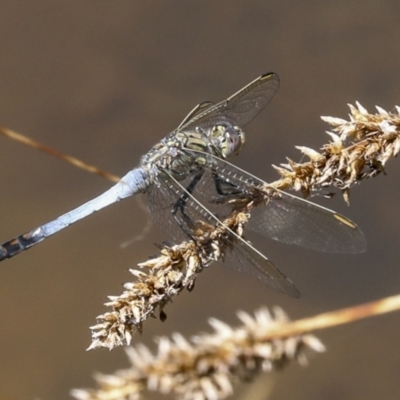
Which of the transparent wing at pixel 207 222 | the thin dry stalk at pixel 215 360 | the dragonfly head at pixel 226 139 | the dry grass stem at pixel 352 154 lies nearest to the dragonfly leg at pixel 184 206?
the transparent wing at pixel 207 222

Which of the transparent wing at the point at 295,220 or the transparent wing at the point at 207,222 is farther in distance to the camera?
the transparent wing at the point at 295,220

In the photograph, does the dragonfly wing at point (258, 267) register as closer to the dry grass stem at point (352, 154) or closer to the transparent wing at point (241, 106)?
the dry grass stem at point (352, 154)

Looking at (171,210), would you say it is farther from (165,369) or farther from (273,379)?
(165,369)

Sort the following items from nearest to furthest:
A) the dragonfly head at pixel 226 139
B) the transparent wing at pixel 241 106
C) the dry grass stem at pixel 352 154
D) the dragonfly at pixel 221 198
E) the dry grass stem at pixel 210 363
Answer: the dry grass stem at pixel 210 363 → the dry grass stem at pixel 352 154 → the dragonfly at pixel 221 198 → the dragonfly head at pixel 226 139 → the transparent wing at pixel 241 106

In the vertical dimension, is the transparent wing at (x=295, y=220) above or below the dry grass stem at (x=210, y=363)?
above

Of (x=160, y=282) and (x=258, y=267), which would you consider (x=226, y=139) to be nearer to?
(x=258, y=267)

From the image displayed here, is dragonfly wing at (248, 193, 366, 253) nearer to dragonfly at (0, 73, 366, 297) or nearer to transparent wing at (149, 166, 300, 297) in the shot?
dragonfly at (0, 73, 366, 297)
